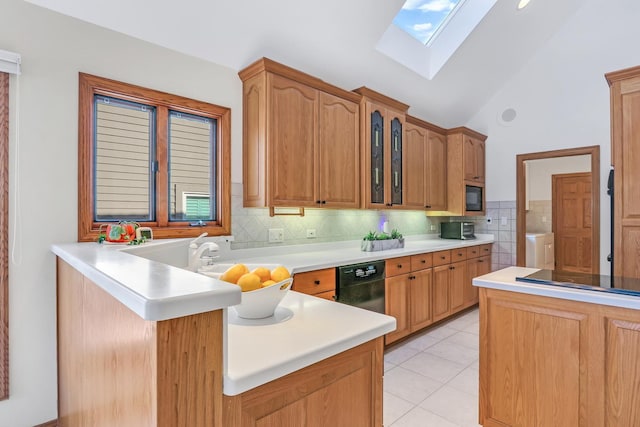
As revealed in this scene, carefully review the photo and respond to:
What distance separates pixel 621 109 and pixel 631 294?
147 cm

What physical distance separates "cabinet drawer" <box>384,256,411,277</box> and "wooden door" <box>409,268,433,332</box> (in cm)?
14

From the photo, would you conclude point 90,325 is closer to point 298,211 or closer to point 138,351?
point 138,351

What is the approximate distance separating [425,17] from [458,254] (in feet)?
8.53

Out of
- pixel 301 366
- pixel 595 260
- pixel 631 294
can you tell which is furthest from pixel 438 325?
pixel 301 366

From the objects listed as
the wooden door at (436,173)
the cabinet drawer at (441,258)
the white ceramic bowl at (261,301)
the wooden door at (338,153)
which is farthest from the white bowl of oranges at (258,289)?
the wooden door at (436,173)

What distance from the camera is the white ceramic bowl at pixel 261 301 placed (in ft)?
3.07

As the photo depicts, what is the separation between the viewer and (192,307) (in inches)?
23.6

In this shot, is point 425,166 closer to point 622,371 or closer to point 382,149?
point 382,149

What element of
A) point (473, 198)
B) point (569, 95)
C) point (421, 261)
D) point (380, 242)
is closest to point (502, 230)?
point (473, 198)

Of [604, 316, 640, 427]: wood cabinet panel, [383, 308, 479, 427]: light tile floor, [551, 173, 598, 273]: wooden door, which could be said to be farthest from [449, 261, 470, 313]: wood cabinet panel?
[551, 173, 598, 273]: wooden door

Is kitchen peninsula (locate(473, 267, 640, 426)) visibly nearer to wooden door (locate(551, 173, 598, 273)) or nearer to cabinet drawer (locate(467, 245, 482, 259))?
cabinet drawer (locate(467, 245, 482, 259))

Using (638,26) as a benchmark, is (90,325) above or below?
below

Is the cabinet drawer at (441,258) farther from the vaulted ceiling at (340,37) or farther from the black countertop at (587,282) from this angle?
the vaulted ceiling at (340,37)

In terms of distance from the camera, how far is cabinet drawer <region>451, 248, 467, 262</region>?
388 centimetres
